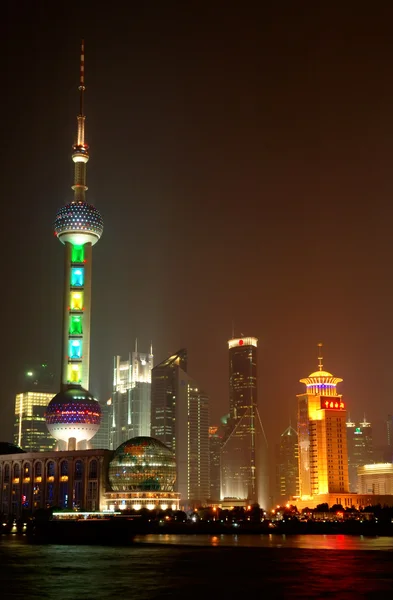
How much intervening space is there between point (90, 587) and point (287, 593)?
1451cm

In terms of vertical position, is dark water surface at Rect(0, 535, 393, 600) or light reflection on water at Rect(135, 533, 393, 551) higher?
light reflection on water at Rect(135, 533, 393, 551)

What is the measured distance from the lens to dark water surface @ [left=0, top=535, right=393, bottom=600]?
56.1 metres

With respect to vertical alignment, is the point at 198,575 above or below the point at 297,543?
below

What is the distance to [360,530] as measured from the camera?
178750 mm

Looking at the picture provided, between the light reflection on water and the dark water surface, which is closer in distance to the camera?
the dark water surface

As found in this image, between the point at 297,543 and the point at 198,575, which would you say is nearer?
the point at 198,575

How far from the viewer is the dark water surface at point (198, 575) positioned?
2207 inches

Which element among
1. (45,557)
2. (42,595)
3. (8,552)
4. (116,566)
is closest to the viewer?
(42,595)

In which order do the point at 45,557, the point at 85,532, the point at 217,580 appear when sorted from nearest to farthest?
the point at 217,580 → the point at 45,557 → the point at 85,532

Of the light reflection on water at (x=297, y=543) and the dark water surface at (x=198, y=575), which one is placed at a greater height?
the light reflection on water at (x=297, y=543)

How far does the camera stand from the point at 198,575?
6881cm

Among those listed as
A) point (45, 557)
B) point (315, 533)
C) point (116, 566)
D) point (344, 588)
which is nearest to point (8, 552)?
point (45, 557)

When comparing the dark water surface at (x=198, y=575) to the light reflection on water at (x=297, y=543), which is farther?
the light reflection on water at (x=297, y=543)

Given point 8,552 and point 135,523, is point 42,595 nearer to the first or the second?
point 8,552
